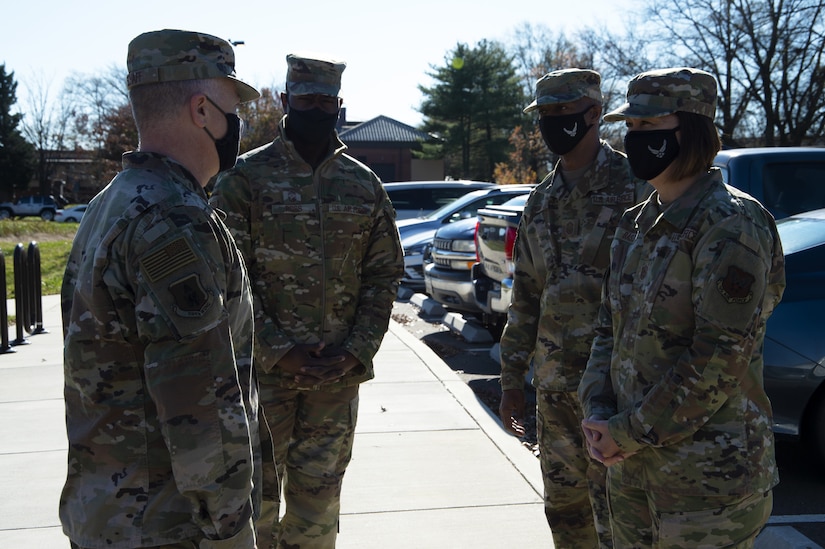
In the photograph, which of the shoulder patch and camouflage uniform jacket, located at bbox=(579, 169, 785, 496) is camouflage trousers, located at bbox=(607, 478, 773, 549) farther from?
the shoulder patch

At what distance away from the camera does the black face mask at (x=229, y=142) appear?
7.28 ft

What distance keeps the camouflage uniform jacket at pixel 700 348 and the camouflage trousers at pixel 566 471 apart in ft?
2.69

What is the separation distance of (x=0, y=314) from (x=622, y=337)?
25.8 ft

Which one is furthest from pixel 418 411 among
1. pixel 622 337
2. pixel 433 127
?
pixel 433 127

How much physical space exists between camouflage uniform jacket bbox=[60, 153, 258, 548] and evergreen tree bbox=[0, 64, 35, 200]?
68540mm

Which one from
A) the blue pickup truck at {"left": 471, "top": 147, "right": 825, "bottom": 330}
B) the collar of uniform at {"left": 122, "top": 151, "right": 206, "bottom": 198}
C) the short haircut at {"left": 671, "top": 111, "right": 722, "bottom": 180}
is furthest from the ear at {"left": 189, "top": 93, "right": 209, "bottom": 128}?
the blue pickup truck at {"left": 471, "top": 147, "right": 825, "bottom": 330}

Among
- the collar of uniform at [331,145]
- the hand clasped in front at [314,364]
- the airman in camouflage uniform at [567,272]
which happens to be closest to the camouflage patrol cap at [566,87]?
the airman in camouflage uniform at [567,272]

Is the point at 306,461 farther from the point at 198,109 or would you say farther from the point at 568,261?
the point at 198,109

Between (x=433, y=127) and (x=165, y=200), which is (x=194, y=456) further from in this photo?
(x=433, y=127)

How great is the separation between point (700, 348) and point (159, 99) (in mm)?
1590

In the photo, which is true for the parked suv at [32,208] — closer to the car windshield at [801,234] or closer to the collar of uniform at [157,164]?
the car windshield at [801,234]

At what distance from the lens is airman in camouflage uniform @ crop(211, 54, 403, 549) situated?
3.46 metres

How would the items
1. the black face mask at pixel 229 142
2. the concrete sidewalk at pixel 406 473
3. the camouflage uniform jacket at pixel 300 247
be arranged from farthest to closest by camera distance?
the concrete sidewalk at pixel 406 473 < the camouflage uniform jacket at pixel 300 247 < the black face mask at pixel 229 142

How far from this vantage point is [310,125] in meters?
3.56
